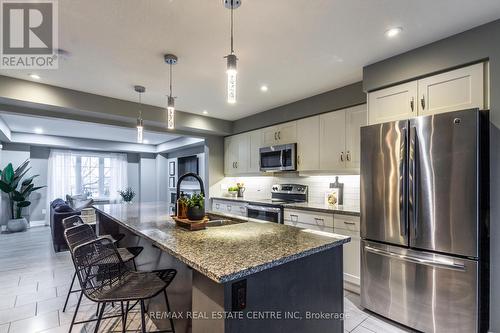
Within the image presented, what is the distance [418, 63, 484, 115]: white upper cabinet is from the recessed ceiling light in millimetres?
523

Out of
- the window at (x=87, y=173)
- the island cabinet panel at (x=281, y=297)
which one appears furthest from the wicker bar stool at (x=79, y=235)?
the window at (x=87, y=173)

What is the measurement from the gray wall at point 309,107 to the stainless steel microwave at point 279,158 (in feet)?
1.50

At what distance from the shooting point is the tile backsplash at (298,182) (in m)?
3.57

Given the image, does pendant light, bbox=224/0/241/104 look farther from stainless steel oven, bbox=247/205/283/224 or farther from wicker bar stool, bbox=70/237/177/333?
stainless steel oven, bbox=247/205/283/224

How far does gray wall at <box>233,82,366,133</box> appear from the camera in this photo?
128 inches

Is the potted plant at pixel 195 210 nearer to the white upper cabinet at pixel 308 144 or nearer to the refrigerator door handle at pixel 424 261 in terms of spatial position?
the refrigerator door handle at pixel 424 261

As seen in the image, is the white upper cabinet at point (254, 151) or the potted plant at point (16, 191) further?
the potted plant at point (16, 191)

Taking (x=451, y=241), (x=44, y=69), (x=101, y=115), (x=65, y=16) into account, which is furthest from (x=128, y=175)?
(x=451, y=241)

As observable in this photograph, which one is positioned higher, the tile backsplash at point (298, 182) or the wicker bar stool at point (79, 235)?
the tile backsplash at point (298, 182)

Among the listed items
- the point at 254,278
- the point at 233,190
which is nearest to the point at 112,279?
the point at 254,278

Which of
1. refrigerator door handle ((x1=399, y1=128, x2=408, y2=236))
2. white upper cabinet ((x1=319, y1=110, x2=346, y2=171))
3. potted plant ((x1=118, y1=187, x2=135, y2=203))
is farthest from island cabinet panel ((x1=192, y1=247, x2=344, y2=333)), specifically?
potted plant ((x1=118, y1=187, x2=135, y2=203))

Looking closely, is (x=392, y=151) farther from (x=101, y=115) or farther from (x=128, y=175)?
(x=128, y=175)

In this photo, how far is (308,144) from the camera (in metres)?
3.87

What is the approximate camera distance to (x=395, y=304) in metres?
2.28
